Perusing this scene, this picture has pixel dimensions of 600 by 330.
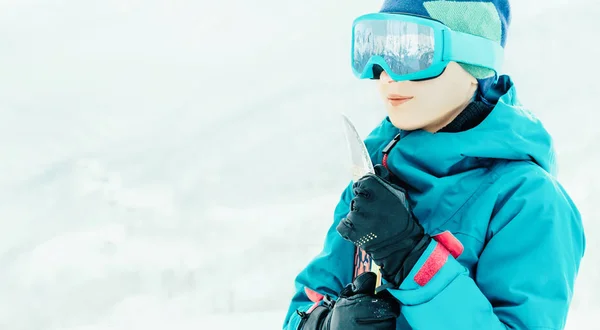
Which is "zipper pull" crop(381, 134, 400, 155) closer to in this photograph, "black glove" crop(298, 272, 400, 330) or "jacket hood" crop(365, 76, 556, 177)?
"jacket hood" crop(365, 76, 556, 177)

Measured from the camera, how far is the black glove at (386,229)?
2.73ft

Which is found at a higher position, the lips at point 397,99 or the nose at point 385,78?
the nose at point 385,78

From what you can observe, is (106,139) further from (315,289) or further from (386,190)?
(386,190)

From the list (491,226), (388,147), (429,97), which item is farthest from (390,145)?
(491,226)

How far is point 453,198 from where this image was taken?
0.96 m

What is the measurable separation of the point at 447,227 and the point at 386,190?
166mm

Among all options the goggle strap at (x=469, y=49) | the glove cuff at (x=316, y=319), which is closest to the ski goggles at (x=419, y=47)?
the goggle strap at (x=469, y=49)

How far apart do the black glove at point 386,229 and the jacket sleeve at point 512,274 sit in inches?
0.8

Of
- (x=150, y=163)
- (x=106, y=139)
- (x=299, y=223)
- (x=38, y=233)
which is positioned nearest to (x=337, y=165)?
(x=299, y=223)

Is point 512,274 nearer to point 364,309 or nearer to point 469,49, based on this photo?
point 364,309

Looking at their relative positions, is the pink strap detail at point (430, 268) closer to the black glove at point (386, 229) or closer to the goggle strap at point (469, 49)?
the black glove at point (386, 229)

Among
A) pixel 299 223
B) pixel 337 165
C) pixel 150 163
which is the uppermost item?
pixel 150 163

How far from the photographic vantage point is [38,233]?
3.86 meters

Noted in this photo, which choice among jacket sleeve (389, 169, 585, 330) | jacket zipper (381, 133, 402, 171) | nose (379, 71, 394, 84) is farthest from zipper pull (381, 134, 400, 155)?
jacket sleeve (389, 169, 585, 330)
